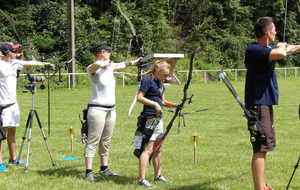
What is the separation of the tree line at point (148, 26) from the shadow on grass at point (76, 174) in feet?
71.3

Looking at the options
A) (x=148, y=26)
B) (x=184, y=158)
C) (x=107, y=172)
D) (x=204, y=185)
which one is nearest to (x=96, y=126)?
(x=107, y=172)

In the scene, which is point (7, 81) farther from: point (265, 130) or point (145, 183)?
point (265, 130)

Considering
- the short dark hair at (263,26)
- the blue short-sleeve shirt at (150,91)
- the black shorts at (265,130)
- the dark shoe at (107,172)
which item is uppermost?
the short dark hair at (263,26)

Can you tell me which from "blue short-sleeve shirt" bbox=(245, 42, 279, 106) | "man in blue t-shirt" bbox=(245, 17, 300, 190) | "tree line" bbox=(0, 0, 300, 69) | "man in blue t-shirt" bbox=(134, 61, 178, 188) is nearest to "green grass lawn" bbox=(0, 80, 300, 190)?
"man in blue t-shirt" bbox=(134, 61, 178, 188)

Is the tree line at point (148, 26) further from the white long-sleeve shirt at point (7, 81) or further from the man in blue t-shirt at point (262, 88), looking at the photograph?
the man in blue t-shirt at point (262, 88)

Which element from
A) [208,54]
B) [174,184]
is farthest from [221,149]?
[208,54]

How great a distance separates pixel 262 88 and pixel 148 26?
111 ft

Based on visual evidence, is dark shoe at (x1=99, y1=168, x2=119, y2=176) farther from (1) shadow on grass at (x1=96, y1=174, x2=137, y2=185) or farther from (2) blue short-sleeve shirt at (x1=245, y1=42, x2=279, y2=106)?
(2) blue short-sleeve shirt at (x1=245, y1=42, x2=279, y2=106)

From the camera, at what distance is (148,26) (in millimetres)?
39312

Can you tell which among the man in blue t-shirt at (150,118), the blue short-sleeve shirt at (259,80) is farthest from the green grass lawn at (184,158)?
the blue short-sleeve shirt at (259,80)

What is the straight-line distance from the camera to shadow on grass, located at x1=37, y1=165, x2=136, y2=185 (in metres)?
7.35

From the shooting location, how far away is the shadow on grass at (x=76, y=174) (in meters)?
7.35

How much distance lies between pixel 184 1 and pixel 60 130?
3637 centimetres

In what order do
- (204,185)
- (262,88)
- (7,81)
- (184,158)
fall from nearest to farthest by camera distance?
1. (262,88)
2. (204,185)
3. (7,81)
4. (184,158)
